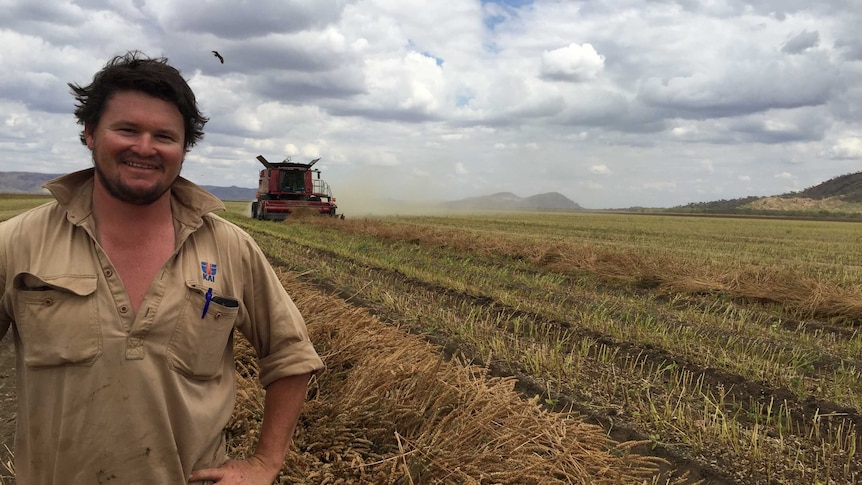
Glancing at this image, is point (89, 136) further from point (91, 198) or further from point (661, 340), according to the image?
point (661, 340)

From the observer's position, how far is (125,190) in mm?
1633

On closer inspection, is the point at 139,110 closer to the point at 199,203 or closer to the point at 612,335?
the point at 199,203

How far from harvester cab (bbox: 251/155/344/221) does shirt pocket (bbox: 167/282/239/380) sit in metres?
25.2

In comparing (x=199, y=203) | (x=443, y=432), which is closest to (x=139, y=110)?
Result: (x=199, y=203)

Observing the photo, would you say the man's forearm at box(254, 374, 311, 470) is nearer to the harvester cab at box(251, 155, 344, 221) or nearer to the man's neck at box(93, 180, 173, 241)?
the man's neck at box(93, 180, 173, 241)

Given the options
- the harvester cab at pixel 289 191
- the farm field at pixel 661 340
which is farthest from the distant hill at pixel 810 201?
the farm field at pixel 661 340

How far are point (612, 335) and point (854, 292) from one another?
466 centimetres

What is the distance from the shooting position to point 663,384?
200 inches

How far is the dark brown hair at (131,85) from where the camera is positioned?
1.65 m

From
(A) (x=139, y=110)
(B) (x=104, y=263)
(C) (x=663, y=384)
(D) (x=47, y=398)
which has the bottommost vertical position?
(C) (x=663, y=384)

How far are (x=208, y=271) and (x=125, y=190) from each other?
336 millimetres

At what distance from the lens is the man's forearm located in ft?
5.99

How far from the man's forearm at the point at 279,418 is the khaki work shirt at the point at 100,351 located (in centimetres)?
17

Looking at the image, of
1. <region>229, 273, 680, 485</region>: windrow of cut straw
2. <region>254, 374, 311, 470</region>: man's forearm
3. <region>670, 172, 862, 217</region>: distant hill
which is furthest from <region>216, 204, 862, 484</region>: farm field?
<region>670, 172, 862, 217</region>: distant hill
